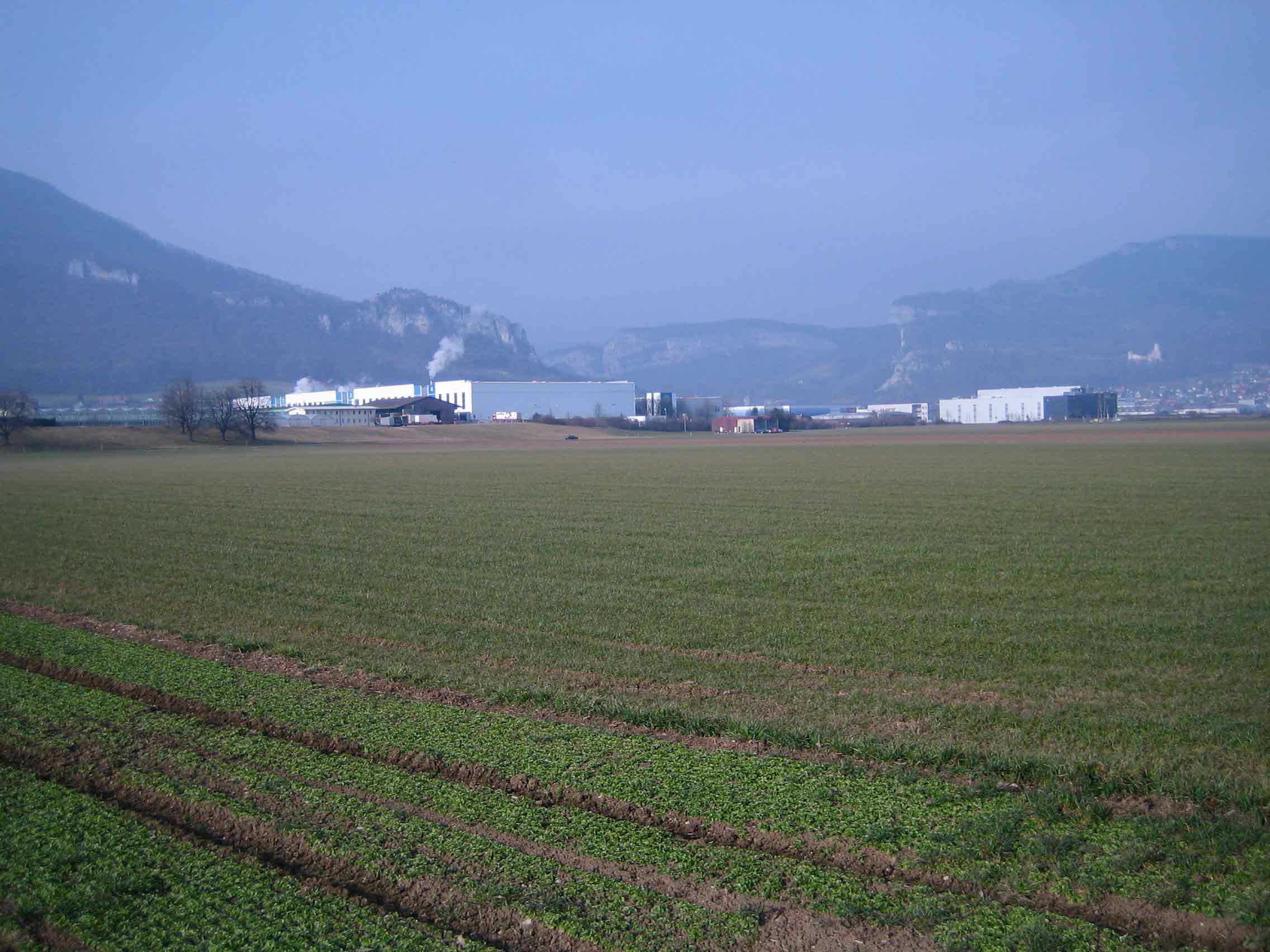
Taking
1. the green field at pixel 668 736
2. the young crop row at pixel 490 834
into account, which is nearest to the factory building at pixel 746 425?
the green field at pixel 668 736

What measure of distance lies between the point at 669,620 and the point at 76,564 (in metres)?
12.8

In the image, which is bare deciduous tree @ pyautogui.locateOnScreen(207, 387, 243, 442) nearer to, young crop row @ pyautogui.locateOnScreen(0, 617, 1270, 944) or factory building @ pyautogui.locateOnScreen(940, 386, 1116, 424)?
young crop row @ pyautogui.locateOnScreen(0, 617, 1270, 944)

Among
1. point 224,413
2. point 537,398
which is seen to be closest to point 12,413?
point 224,413

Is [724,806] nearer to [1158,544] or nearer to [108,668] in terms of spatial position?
[108,668]

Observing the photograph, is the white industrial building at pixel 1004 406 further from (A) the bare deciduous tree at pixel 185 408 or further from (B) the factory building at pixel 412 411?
(A) the bare deciduous tree at pixel 185 408

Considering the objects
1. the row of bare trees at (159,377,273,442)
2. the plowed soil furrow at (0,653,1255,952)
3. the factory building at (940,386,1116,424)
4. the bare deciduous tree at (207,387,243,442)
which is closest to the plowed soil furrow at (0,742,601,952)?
the plowed soil furrow at (0,653,1255,952)

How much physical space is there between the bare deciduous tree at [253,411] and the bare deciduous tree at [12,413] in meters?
20.1

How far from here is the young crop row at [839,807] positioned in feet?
18.0

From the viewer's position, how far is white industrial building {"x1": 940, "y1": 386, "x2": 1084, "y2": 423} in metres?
177

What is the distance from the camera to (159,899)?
5422 mm

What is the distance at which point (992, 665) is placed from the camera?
10648 millimetres

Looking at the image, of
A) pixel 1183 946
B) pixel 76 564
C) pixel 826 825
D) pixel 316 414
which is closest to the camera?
pixel 1183 946

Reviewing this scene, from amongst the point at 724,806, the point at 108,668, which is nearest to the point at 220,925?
the point at 724,806

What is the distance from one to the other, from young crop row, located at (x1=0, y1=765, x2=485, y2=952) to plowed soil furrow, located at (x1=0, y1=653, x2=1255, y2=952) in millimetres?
1787
